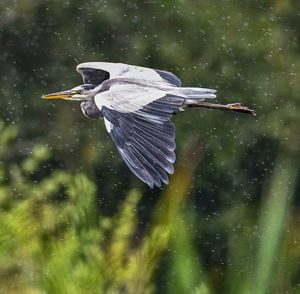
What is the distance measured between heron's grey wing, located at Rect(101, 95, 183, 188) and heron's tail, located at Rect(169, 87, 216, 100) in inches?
4.9

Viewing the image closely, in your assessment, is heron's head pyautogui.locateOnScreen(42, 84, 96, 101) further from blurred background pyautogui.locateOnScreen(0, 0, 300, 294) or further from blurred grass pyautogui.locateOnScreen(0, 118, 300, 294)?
blurred grass pyautogui.locateOnScreen(0, 118, 300, 294)

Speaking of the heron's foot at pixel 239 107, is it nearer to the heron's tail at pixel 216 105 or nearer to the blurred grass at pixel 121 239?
the heron's tail at pixel 216 105

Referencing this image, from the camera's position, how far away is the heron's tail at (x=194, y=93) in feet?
10.9

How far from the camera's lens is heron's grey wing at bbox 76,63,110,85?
3355 mm

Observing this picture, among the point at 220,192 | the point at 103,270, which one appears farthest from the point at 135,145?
the point at 220,192

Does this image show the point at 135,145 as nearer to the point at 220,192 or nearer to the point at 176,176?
the point at 176,176

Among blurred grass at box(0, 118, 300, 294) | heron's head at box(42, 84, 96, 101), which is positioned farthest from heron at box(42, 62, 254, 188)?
blurred grass at box(0, 118, 300, 294)

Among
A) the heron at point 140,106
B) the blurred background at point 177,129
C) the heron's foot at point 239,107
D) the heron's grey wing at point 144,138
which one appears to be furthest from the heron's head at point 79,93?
the heron's foot at point 239,107

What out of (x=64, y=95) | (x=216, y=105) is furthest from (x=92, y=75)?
(x=216, y=105)

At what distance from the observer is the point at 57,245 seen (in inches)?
124

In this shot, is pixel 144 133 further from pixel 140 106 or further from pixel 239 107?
pixel 239 107

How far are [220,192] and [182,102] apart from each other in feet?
1.76

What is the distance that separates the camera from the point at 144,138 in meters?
3.03

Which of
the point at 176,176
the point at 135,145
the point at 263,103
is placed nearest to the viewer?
the point at 135,145
